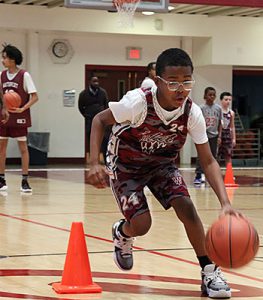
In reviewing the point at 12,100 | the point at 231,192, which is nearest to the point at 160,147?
the point at 12,100

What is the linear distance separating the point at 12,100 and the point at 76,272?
6793mm

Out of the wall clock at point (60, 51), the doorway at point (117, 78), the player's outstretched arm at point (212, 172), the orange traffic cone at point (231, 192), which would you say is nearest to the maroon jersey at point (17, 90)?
the orange traffic cone at point (231, 192)

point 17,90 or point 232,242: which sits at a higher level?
point 17,90

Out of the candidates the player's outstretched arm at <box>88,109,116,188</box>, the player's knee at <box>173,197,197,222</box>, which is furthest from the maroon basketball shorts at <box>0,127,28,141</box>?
the player's knee at <box>173,197,197,222</box>

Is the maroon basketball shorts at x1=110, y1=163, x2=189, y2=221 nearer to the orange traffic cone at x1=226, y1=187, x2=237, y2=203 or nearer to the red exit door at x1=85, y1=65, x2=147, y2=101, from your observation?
the orange traffic cone at x1=226, y1=187, x2=237, y2=203

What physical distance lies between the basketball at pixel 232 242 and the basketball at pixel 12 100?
751 cm

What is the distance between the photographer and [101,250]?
22.7 ft

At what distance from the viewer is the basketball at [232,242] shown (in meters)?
4.58

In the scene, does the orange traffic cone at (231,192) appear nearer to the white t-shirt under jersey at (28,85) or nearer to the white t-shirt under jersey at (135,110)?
the white t-shirt under jersey at (28,85)

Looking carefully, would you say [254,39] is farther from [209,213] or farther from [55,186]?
[209,213]

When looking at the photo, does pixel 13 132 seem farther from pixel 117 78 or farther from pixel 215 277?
pixel 117 78

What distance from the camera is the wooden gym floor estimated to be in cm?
531

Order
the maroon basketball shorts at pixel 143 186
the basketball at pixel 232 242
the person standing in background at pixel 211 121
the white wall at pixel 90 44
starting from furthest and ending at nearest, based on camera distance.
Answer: the white wall at pixel 90 44 < the person standing in background at pixel 211 121 < the maroon basketball shorts at pixel 143 186 < the basketball at pixel 232 242

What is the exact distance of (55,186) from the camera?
14031 mm
